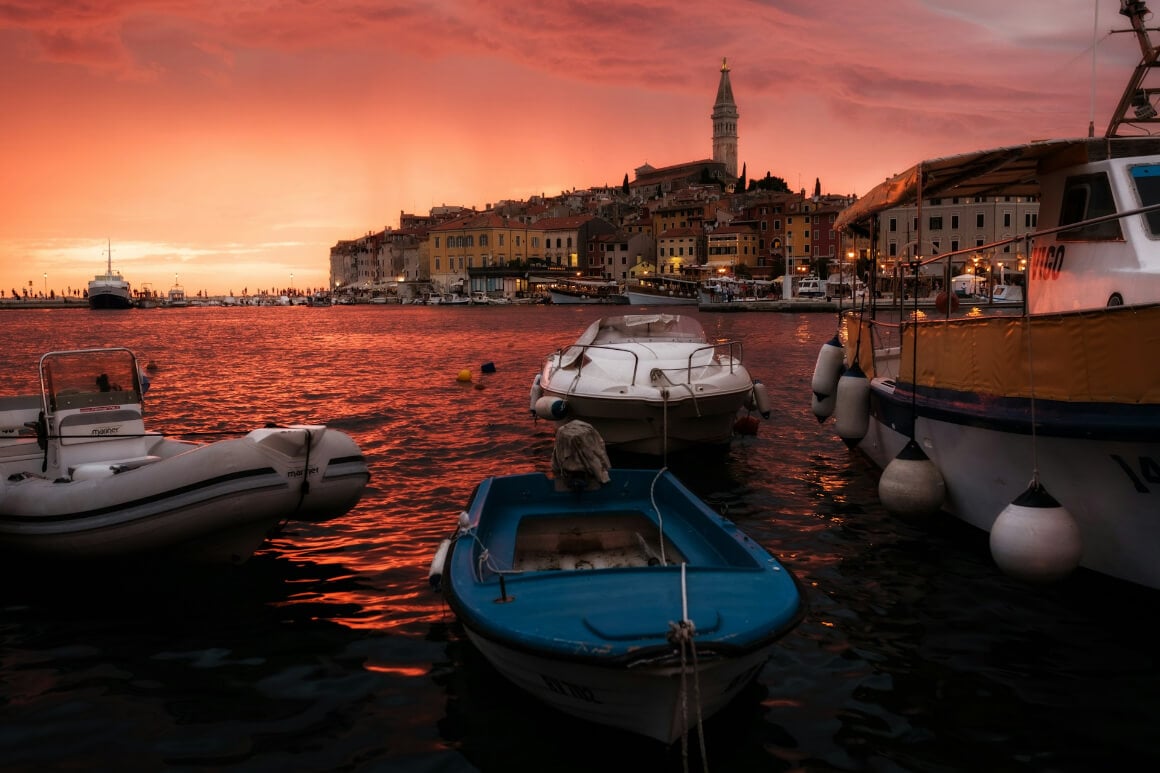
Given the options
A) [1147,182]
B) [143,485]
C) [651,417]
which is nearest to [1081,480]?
Answer: [1147,182]

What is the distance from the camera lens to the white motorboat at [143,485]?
8.22 metres

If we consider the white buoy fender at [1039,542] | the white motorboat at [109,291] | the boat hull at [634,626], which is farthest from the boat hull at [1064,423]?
the white motorboat at [109,291]

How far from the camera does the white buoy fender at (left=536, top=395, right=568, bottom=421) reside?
14.2m

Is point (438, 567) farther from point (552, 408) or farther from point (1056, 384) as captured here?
point (552, 408)

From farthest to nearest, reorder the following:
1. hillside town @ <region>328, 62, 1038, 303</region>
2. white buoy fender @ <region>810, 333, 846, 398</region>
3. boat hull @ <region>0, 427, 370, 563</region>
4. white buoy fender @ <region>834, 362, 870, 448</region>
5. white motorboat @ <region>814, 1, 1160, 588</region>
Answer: hillside town @ <region>328, 62, 1038, 303</region> → white buoy fender @ <region>810, 333, 846, 398</region> → white buoy fender @ <region>834, 362, 870, 448</region> → boat hull @ <region>0, 427, 370, 563</region> → white motorboat @ <region>814, 1, 1160, 588</region>

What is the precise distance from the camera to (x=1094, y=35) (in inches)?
443

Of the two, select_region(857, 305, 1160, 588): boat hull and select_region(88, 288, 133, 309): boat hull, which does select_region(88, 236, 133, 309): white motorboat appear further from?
select_region(857, 305, 1160, 588): boat hull

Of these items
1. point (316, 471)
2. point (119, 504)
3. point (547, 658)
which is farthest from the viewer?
point (316, 471)

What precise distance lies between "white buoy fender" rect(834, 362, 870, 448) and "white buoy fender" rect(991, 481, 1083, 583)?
19.0 feet

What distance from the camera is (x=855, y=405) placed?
12680 millimetres

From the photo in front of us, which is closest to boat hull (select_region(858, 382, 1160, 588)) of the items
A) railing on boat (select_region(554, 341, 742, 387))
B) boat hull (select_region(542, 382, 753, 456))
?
boat hull (select_region(542, 382, 753, 456))

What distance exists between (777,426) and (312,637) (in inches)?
533

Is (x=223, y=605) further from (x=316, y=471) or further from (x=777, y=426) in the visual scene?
(x=777, y=426)

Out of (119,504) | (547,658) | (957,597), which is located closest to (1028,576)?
(957,597)
